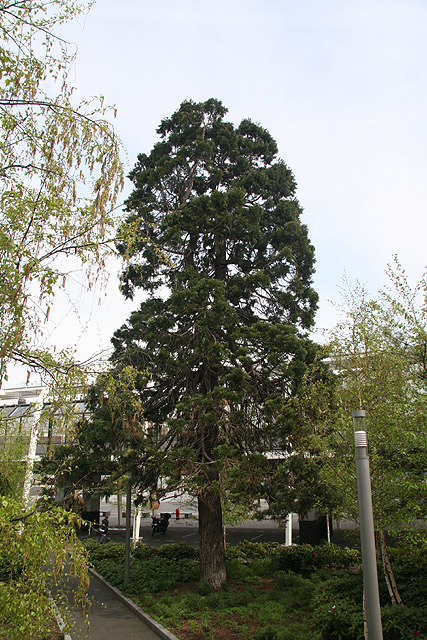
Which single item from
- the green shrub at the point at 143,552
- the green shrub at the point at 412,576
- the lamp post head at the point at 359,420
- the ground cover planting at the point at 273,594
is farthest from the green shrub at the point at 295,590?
the lamp post head at the point at 359,420

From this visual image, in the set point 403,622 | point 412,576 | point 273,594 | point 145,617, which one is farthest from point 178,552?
point 403,622

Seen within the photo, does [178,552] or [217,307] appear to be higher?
[217,307]

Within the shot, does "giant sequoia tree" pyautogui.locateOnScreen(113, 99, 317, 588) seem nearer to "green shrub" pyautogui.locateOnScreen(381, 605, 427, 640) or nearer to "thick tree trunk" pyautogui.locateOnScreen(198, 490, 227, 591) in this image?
"thick tree trunk" pyautogui.locateOnScreen(198, 490, 227, 591)

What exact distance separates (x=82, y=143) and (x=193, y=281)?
8505 mm

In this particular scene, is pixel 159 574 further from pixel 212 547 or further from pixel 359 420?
pixel 359 420

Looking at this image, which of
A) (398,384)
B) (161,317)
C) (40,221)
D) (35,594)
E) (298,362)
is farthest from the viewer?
(161,317)

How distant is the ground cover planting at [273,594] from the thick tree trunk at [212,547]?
1.17 ft

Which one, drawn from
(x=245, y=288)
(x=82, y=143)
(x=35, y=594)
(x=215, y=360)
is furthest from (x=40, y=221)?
(x=245, y=288)

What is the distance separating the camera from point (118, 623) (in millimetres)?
11273

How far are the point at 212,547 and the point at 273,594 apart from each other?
1939 millimetres

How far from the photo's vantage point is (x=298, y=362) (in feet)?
39.4

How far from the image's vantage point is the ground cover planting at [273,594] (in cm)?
880

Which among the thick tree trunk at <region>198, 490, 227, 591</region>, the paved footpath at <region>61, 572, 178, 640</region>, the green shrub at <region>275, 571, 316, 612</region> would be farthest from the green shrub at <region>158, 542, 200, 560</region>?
the thick tree trunk at <region>198, 490, 227, 591</region>

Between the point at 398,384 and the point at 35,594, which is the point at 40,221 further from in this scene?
the point at 398,384
